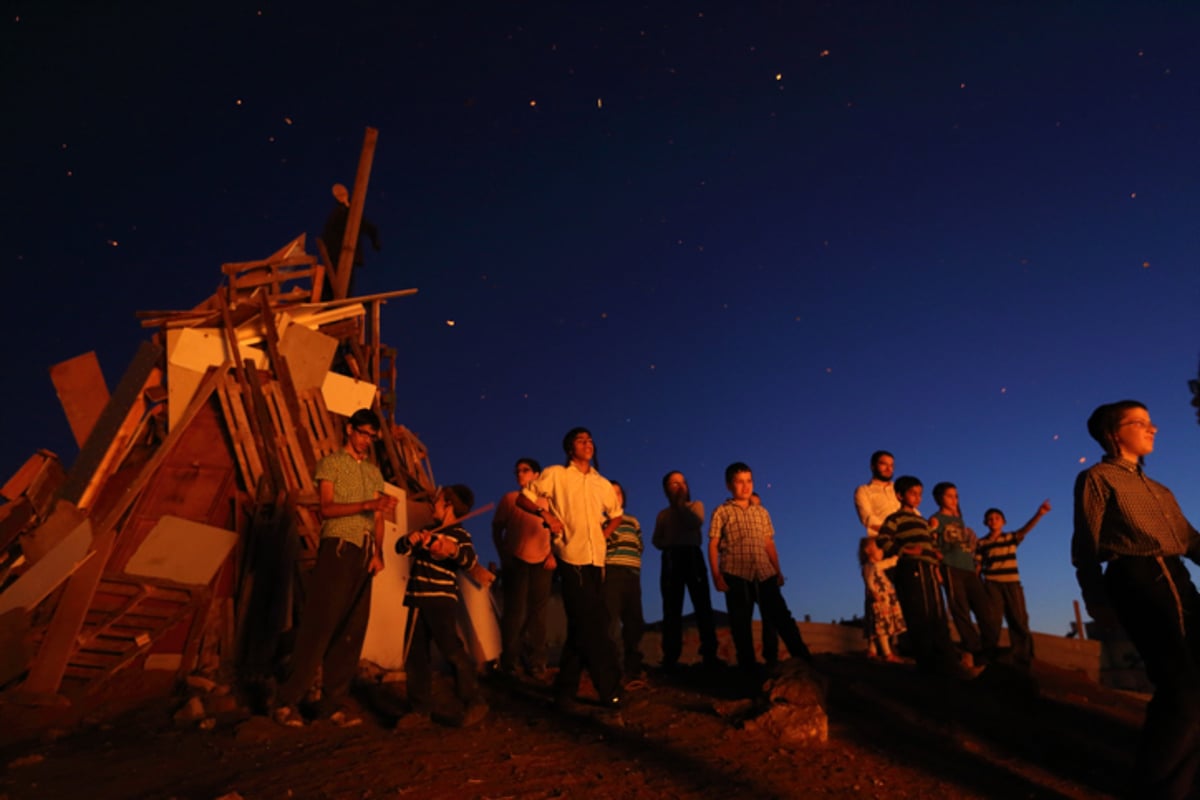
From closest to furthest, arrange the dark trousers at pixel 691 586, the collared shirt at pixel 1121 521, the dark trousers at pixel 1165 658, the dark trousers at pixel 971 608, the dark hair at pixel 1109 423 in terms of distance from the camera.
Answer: the dark trousers at pixel 1165 658 → the collared shirt at pixel 1121 521 → the dark hair at pixel 1109 423 → the dark trousers at pixel 691 586 → the dark trousers at pixel 971 608

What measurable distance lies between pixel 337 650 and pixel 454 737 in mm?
953

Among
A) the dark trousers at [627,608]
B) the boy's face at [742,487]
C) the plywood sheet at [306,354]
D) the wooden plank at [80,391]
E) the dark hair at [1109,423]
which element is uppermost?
the plywood sheet at [306,354]

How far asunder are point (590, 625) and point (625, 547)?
5.84ft

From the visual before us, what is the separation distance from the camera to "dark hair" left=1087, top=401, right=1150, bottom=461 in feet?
12.8

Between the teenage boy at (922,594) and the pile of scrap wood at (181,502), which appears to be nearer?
the pile of scrap wood at (181,502)

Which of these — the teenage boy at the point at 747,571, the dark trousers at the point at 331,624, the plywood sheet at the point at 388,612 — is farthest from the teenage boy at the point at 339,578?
the teenage boy at the point at 747,571

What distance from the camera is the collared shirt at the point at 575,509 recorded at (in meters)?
5.49

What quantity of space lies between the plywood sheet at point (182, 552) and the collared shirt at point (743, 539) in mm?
4730

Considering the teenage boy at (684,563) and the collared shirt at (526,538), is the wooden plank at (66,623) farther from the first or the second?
the teenage boy at (684,563)

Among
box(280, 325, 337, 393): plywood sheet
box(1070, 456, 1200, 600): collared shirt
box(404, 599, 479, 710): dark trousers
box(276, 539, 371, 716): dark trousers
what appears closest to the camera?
box(1070, 456, 1200, 600): collared shirt

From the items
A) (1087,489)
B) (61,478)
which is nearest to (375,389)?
(61,478)

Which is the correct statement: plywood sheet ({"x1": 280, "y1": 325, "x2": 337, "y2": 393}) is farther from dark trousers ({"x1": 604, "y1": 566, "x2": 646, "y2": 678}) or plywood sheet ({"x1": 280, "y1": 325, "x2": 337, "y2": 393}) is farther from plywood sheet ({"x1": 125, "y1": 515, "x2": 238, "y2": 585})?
dark trousers ({"x1": 604, "y1": 566, "x2": 646, "y2": 678})

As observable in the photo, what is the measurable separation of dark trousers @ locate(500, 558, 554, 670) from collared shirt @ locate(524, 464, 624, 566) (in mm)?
1940

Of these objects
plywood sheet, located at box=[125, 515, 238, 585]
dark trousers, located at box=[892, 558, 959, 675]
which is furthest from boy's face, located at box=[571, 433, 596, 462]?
plywood sheet, located at box=[125, 515, 238, 585]
